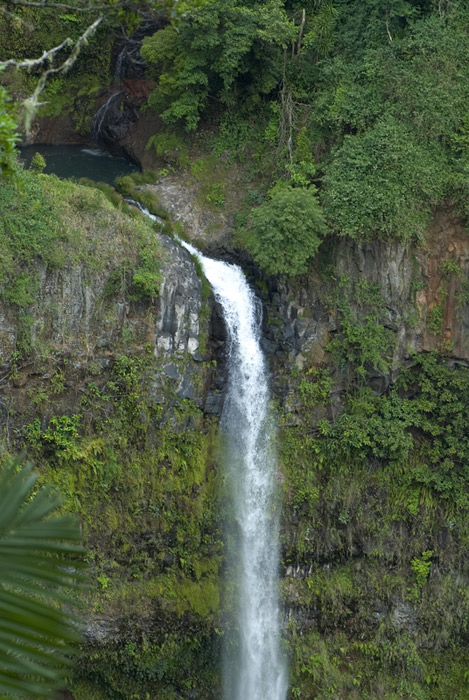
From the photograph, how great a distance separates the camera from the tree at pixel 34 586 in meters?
2.01

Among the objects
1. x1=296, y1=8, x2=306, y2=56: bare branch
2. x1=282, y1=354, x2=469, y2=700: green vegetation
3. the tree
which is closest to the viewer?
the tree

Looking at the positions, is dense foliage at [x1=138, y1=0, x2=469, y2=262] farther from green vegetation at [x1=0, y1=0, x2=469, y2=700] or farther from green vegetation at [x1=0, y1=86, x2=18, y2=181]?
green vegetation at [x1=0, y1=86, x2=18, y2=181]

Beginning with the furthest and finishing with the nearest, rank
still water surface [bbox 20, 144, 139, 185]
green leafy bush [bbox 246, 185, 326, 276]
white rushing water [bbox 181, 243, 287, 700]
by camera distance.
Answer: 1. still water surface [bbox 20, 144, 139, 185]
2. white rushing water [bbox 181, 243, 287, 700]
3. green leafy bush [bbox 246, 185, 326, 276]

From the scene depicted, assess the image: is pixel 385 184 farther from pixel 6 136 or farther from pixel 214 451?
pixel 6 136

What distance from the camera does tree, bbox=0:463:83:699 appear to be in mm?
2010

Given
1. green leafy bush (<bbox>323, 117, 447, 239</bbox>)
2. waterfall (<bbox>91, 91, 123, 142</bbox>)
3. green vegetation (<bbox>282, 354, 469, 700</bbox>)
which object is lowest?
green vegetation (<bbox>282, 354, 469, 700</bbox>)

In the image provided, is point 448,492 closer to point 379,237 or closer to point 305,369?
point 305,369

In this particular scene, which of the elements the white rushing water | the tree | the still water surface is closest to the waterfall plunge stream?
the white rushing water

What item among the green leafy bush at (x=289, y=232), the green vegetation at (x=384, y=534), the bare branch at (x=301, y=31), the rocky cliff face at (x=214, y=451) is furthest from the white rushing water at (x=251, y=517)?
the bare branch at (x=301, y=31)

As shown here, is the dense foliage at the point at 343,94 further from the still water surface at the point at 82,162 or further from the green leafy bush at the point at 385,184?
the still water surface at the point at 82,162

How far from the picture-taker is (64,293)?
12.4 meters

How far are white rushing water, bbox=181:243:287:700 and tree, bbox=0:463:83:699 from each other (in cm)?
1162

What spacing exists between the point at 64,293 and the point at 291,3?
28.9 ft

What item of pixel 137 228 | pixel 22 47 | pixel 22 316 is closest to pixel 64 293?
pixel 22 316
